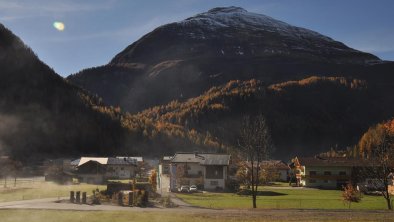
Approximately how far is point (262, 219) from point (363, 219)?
412 inches

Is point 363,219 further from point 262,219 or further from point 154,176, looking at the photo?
point 154,176

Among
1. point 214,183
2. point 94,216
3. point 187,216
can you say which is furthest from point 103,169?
point 187,216

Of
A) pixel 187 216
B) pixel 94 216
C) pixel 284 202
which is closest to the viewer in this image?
pixel 94 216

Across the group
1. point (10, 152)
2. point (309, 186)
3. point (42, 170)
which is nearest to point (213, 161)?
point (309, 186)

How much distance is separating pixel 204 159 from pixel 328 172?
34.9 m

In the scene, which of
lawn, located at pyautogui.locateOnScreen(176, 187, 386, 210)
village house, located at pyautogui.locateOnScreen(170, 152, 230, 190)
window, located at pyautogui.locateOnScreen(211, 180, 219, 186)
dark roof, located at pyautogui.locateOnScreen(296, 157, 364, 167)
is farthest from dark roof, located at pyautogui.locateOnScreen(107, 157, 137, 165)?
lawn, located at pyautogui.locateOnScreen(176, 187, 386, 210)

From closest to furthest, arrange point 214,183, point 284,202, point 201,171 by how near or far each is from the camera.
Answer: point 284,202
point 214,183
point 201,171

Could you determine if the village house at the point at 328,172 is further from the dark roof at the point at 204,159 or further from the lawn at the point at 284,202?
the lawn at the point at 284,202

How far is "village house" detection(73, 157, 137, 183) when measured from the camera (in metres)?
127

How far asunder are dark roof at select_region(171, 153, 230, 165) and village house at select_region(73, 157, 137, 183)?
1718 centimetres

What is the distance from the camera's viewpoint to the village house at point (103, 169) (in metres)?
127

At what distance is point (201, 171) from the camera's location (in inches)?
4779

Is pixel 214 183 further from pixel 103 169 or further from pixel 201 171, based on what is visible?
pixel 103 169

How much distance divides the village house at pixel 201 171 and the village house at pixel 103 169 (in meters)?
20.6
